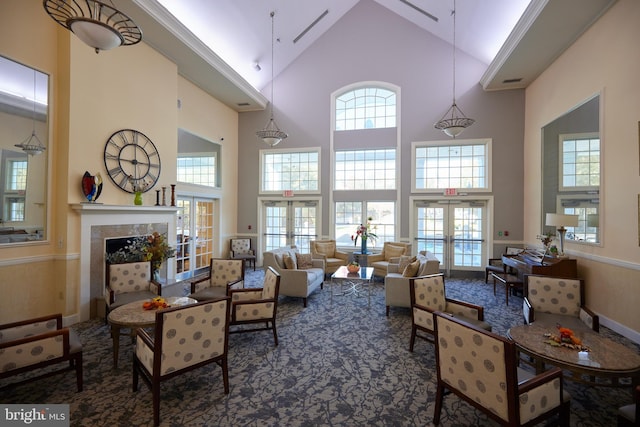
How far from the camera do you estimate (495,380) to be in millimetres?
1740

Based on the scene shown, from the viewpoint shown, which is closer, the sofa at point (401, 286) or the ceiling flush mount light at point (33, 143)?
the ceiling flush mount light at point (33, 143)

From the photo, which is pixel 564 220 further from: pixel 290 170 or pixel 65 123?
pixel 65 123

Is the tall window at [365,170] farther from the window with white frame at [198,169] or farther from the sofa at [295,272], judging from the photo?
the window with white frame at [198,169]

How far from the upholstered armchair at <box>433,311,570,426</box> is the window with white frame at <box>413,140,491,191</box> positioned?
5.82 meters

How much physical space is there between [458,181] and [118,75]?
24.5ft

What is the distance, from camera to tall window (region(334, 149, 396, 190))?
7.68 meters

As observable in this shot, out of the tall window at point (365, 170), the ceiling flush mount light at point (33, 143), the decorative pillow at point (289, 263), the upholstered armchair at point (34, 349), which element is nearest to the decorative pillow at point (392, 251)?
the tall window at point (365, 170)

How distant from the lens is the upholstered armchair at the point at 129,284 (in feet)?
12.4

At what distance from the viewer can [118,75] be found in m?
4.67

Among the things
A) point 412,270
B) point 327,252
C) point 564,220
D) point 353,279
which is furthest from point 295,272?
point 564,220

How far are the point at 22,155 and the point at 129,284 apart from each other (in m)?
2.12

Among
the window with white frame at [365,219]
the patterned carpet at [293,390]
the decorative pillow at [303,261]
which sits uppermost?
the window with white frame at [365,219]

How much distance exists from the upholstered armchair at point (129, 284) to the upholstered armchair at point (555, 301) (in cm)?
472

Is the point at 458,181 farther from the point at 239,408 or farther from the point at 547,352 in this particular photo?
the point at 239,408
